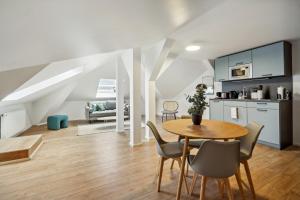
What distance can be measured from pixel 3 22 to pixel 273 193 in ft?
9.86

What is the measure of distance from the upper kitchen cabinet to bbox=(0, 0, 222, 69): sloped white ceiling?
2.44m

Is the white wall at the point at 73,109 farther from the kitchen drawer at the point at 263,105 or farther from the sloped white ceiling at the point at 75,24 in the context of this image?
the kitchen drawer at the point at 263,105

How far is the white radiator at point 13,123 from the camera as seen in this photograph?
13.2ft

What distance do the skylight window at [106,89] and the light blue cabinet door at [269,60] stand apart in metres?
5.66

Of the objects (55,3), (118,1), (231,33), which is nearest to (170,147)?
(118,1)

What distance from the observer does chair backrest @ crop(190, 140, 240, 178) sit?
4.73 ft

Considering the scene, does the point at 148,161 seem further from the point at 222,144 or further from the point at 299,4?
the point at 299,4

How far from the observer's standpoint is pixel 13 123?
14.6 ft

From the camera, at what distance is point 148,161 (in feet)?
9.45

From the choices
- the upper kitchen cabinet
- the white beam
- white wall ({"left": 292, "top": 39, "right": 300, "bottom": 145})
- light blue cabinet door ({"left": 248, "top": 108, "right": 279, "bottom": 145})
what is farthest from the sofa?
white wall ({"left": 292, "top": 39, "right": 300, "bottom": 145})

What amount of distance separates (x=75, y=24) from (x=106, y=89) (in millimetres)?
6472

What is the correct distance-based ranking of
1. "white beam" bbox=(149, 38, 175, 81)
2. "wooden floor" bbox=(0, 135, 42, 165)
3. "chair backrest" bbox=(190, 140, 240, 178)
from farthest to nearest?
"white beam" bbox=(149, 38, 175, 81), "wooden floor" bbox=(0, 135, 42, 165), "chair backrest" bbox=(190, 140, 240, 178)

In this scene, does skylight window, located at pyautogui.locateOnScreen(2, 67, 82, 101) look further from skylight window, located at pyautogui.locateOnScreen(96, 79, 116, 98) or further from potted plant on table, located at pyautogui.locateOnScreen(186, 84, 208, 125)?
potted plant on table, located at pyautogui.locateOnScreen(186, 84, 208, 125)

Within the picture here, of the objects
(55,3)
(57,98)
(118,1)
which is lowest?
(57,98)
